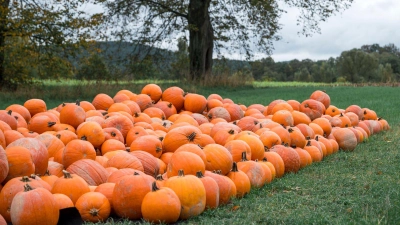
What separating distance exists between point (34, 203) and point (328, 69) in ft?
274

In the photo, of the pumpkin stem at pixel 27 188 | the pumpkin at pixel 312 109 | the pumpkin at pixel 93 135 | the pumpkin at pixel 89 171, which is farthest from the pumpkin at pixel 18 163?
the pumpkin at pixel 312 109

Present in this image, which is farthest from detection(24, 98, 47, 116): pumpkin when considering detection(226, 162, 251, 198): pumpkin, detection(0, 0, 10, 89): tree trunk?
detection(0, 0, 10, 89): tree trunk

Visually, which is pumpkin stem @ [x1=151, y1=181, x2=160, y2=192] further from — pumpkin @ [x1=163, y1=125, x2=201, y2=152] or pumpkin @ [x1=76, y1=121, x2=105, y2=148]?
pumpkin @ [x1=76, y1=121, x2=105, y2=148]

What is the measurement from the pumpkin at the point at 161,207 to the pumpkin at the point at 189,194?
0.24 ft

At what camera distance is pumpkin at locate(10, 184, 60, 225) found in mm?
2717

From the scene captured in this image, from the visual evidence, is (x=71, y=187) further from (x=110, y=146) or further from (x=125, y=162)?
(x=110, y=146)

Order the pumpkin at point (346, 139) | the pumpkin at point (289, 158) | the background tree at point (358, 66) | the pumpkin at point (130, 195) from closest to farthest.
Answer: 1. the pumpkin at point (130, 195)
2. the pumpkin at point (289, 158)
3. the pumpkin at point (346, 139)
4. the background tree at point (358, 66)

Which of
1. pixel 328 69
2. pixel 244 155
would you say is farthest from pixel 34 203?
pixel 328 69

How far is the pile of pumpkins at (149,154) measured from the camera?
9.69ft

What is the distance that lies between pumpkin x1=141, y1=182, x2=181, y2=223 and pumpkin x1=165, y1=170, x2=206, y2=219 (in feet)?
0.24

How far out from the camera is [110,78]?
2098 cm

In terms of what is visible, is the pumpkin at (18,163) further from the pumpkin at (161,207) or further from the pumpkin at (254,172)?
the pumpkin at (254,172)

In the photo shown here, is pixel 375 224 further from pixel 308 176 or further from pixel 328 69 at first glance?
pixel 328 69

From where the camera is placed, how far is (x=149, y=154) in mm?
3885
